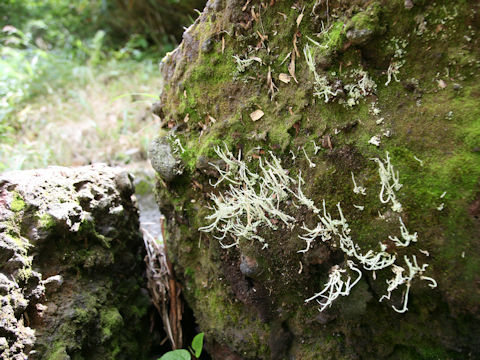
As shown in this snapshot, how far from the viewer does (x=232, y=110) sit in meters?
1.86

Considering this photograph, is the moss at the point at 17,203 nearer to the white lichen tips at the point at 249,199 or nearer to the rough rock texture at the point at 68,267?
the rough rock texture at the point at 68,267

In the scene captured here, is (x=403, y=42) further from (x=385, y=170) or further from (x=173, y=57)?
(x=173, y=57)

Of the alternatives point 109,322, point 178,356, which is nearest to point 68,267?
point 109,322

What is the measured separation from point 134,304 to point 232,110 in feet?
4.53

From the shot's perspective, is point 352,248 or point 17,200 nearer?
point 352,248

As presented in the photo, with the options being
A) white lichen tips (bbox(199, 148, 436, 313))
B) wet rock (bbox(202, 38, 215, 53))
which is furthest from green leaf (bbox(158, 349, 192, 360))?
wet rock (bbox(202, 38, 215, 53))

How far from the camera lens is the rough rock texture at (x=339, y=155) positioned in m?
1.28

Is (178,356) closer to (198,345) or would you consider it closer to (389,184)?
(198,345)

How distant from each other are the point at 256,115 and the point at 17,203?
1248 mm

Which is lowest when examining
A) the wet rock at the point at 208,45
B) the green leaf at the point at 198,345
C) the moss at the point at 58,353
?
the green leaf at the point at 198,345

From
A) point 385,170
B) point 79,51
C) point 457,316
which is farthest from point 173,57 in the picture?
point 79,51

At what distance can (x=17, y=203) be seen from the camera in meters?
1.67

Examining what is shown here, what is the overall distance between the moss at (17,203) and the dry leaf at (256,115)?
3.96 ft

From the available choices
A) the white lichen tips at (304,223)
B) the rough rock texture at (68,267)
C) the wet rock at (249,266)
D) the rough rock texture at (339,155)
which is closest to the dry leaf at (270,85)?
the rough rock texture at (339,155)
